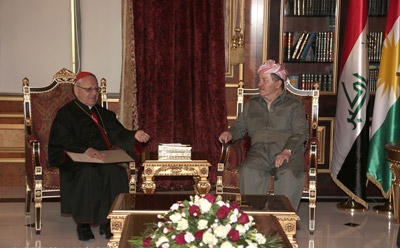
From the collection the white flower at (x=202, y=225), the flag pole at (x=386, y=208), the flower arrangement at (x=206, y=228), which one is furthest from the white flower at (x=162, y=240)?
the flag pole at (x=386, y=208)

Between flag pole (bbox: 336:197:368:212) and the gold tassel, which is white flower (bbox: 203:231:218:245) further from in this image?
the gold tassel

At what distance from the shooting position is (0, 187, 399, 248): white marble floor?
448 cm

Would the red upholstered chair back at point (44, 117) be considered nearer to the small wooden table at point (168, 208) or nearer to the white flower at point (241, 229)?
the small wooden table at point (168, 208)

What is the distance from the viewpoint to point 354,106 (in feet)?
17.9

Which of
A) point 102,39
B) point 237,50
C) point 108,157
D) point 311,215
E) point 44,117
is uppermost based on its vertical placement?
point 102,39

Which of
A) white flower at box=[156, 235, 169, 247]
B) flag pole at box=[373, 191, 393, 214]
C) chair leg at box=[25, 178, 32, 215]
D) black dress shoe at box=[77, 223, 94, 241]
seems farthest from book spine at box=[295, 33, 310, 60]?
white flower at box=[156, 235, 169, 247]

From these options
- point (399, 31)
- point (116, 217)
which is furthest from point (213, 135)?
point (116, 217)

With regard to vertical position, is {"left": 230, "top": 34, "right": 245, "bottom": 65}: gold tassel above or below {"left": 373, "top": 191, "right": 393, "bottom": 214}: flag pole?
above

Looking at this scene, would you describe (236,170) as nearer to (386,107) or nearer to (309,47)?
(386,107)

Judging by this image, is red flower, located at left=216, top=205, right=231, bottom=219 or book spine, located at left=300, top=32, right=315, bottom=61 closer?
red flower, located at left=216, top=205, right=231, bottom=219

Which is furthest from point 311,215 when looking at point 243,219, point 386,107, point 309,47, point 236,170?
point 243,219

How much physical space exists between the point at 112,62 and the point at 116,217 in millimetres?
3147

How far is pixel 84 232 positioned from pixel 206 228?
8.18 ft

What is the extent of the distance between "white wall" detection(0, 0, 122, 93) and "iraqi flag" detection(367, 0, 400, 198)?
255cm
